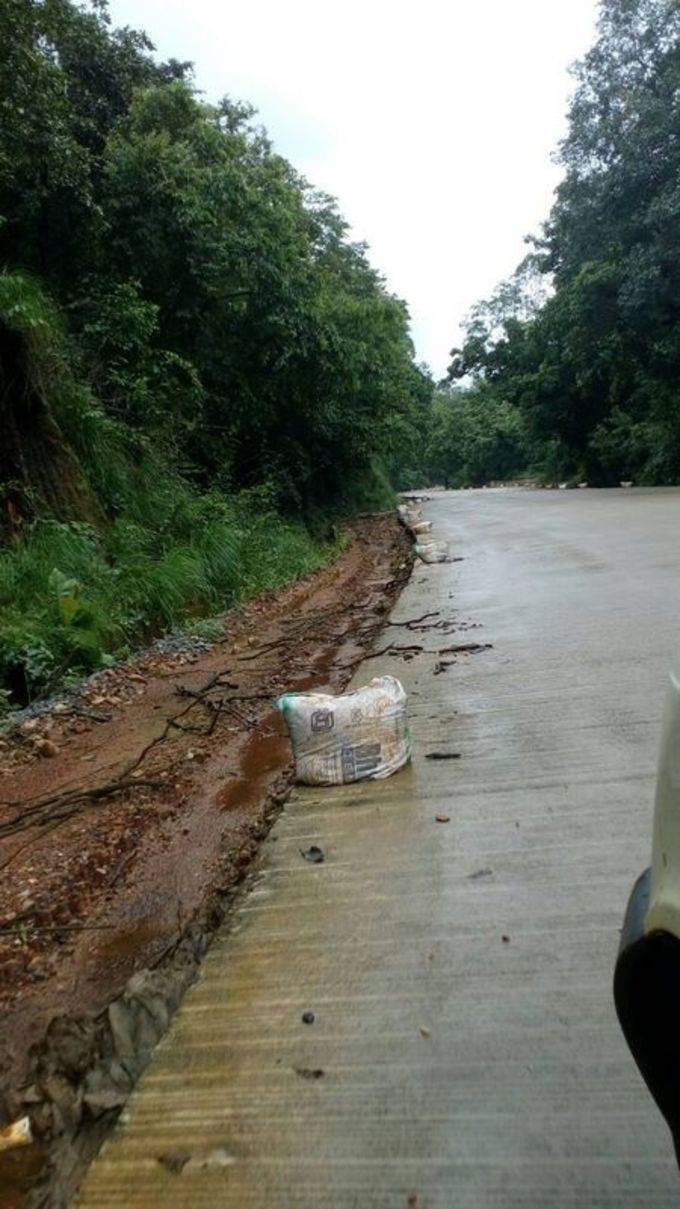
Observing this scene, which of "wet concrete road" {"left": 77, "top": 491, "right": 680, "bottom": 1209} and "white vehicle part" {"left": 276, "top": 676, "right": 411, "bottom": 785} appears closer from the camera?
"wet concrete road" {"left": 77, "top": 491, "right": 680, "bottom": 1209}

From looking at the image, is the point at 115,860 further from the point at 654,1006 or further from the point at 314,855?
the point at 654,1006

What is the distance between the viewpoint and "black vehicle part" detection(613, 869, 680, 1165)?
106 cm

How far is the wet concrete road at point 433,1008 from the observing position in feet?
5.06

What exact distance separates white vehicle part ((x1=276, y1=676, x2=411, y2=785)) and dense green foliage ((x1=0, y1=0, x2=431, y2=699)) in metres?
3.12

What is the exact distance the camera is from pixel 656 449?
27.0m

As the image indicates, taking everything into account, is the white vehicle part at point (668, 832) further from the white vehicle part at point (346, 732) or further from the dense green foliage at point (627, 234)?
the dense green foliage at point (627, 234)

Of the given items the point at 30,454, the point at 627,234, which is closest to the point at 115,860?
the point at 30,454

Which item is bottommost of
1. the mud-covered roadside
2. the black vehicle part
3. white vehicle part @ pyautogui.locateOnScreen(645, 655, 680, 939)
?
the mud-covered roadside

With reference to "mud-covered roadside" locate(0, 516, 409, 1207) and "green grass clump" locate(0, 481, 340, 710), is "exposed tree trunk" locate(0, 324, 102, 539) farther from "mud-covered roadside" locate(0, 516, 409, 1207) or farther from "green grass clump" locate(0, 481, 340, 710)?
"mud-covered roadside" locate(0, 516, 409, 1207)

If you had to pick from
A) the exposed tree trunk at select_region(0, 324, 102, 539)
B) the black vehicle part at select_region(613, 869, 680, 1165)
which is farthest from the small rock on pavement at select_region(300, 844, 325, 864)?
the exposed tree trunk at select_region(0, 324, 102, 539)

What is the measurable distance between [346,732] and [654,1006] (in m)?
2.36

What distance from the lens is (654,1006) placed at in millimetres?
1082

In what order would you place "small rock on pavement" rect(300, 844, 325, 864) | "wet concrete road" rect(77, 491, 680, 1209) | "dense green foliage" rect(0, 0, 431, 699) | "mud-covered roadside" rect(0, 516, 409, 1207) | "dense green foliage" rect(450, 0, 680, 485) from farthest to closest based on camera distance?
"dense green foliage" rect(450, 0, 680, 485) < "dense green foliage" rect(0, 0, 431, 699) < "small rock on pavement" rect(300, 844, 325, 864) < "mud-covered roadside" rect(0, 516, 409, 1207) < "wet concrete road" rect(77, 491, 680, 1209)

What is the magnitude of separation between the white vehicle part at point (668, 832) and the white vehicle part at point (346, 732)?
2.30 m
